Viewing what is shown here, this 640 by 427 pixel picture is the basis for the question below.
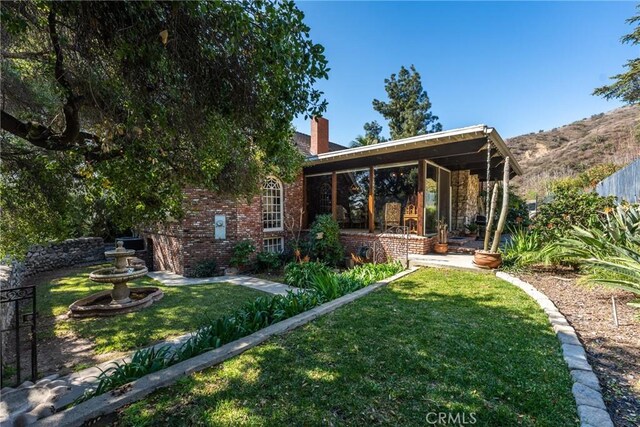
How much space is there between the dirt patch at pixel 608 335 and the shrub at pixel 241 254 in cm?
763

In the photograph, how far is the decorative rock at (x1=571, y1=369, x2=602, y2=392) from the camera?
7.42ft

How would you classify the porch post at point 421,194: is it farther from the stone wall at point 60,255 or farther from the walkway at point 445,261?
the stone wall at point 60,255

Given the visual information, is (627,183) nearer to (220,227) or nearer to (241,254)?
(241,254)

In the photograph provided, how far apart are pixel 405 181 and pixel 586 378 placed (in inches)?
329

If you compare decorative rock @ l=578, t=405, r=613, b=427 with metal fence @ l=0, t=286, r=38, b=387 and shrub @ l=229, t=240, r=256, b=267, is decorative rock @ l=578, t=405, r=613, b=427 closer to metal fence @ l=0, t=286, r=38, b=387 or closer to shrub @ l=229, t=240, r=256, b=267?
metal fence @ l=0, t=286, r=38, b=387

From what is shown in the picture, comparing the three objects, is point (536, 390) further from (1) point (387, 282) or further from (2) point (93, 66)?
(2) point (93, 66)

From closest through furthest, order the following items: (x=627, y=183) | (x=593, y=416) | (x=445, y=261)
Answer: (x=593, y=416), (x=445, y=261), (x=627, y=183)

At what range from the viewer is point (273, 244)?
11.2 meters

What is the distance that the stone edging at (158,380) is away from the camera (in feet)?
6.55

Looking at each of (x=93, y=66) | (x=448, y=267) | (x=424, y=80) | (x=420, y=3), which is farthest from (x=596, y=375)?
(x=424, y=80)

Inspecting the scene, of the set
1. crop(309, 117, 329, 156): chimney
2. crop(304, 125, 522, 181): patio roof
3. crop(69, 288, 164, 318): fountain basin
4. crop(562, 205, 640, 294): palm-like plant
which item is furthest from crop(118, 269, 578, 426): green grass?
crop(309, 117, 329, 156): chimney

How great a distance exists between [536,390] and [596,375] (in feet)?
2.63

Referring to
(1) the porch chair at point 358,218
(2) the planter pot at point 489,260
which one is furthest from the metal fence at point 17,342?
(1) the porch chair at point 358,218

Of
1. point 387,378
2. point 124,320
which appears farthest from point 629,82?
point 124,320
